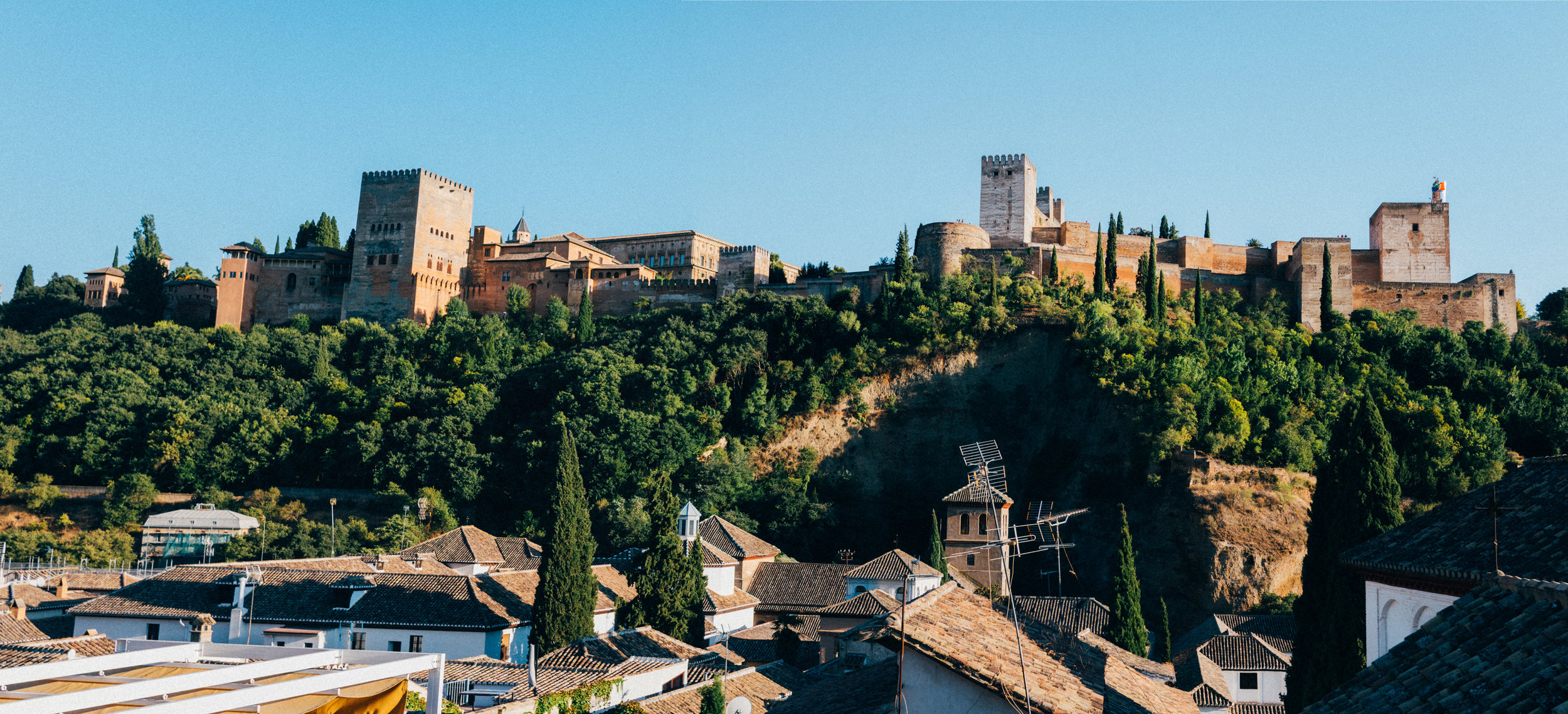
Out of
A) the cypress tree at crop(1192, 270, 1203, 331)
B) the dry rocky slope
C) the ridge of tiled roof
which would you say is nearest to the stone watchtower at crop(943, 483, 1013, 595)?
the dry rocky slope

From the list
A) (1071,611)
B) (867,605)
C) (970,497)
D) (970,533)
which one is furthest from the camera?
(970,533)

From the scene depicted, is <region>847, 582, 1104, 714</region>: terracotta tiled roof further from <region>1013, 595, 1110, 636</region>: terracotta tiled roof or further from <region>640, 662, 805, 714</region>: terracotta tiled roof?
<region>1013, 595, 1110, 636</region>: terracotta tiled roof

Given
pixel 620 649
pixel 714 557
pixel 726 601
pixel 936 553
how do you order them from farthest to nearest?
pixel 936 553 < pixel 714 557 < pixel 726 601 < pixel 620 649

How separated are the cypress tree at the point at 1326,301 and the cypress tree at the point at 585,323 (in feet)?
128

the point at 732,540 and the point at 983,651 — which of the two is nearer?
the point at 983,651

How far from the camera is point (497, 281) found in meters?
75.3

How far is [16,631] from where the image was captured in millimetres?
26906

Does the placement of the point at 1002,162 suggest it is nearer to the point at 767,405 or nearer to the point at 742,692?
the point at 767,405

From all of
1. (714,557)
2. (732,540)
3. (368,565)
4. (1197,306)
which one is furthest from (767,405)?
(1197,306)

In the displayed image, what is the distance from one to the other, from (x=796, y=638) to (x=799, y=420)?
21.5 metres

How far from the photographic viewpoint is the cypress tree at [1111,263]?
196 ft

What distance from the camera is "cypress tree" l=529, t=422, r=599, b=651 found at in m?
31.1

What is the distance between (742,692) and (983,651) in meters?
14.8

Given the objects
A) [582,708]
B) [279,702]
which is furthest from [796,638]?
[279,702]
